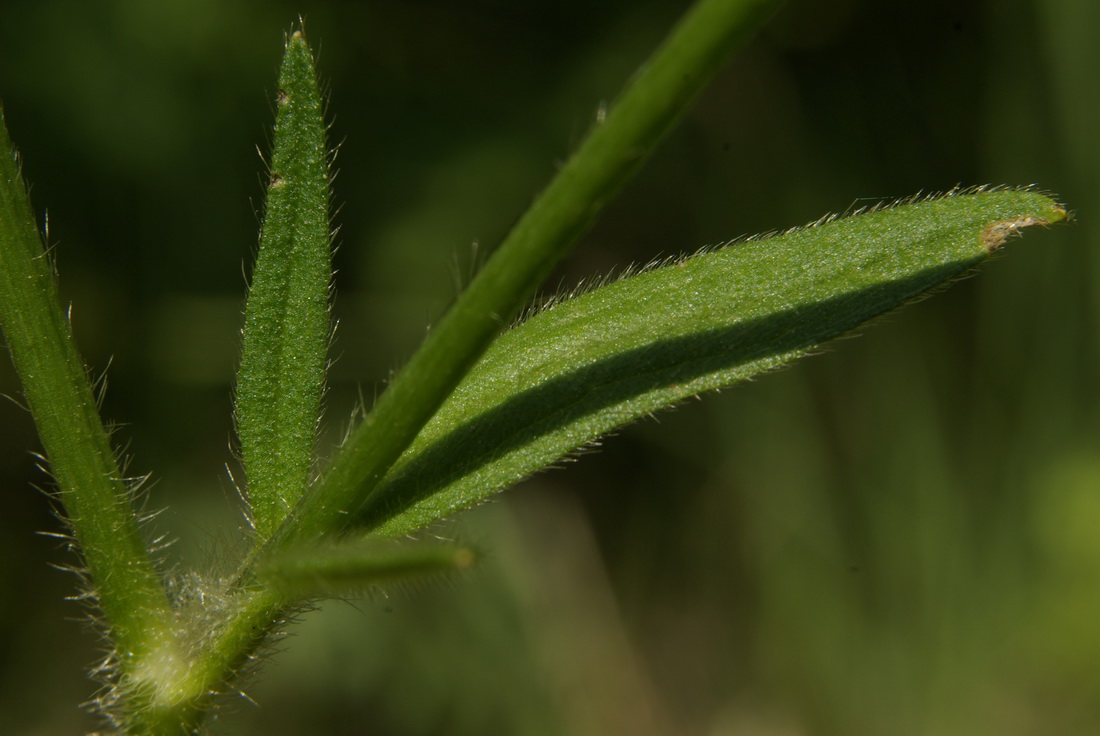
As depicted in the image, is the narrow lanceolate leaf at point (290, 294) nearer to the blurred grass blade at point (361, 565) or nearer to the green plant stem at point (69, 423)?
the green plant stem at point (69, 423)

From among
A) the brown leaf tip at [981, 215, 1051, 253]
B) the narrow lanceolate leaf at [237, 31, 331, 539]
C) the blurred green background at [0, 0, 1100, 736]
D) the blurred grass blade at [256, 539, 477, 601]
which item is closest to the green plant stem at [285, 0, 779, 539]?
the blurred grass blade at [256, 539, 477, 601]

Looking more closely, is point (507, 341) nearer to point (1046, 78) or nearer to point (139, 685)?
point (139, 685)

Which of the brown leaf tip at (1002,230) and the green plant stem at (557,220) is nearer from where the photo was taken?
the green plant stem at (557,220)


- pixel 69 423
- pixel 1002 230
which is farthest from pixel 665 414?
pixel 69 423

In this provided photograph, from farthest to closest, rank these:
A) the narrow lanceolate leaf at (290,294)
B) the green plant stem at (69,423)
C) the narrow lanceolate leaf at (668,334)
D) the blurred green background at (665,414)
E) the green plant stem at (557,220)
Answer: the blurred green background at (665,414) < the narrow lanceolate leaf at (290,294) < the narrow lanceolate leaf at (668,334) < the green plant stem at (69,423) < the green plant stem at (557,220)

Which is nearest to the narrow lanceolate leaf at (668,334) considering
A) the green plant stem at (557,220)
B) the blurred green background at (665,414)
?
the green plant stem at (557,220)

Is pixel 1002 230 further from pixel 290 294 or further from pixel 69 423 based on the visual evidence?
pixel 69 423

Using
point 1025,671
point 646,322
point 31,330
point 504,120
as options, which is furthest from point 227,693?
point 1025,671
